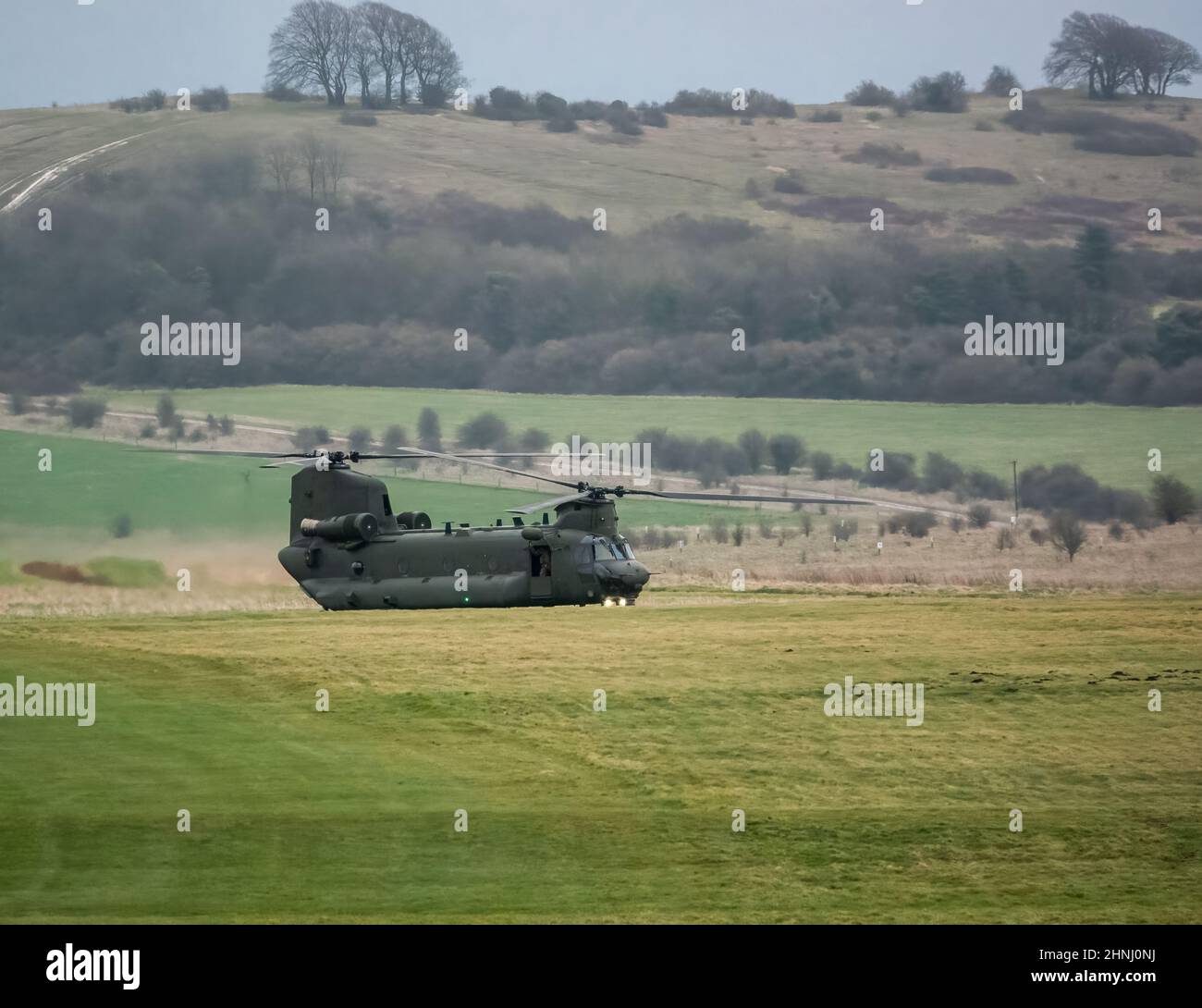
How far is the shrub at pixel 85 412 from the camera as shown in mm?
105500

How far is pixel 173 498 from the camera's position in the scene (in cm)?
8225

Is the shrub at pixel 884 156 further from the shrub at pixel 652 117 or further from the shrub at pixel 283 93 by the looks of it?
the shrub at pixel 283 93

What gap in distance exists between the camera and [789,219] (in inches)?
6181

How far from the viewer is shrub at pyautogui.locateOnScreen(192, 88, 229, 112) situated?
17125cm

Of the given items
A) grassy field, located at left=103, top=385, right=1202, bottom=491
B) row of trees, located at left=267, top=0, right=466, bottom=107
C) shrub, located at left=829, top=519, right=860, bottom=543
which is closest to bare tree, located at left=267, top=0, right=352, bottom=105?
row of trees, located at left=267, top=0, right=466, bottom=107

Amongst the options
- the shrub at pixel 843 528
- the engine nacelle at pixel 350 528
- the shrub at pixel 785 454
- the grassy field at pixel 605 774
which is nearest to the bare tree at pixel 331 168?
the shrub at pixel 785 454

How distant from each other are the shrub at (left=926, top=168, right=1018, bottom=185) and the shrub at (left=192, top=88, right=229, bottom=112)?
217 feet

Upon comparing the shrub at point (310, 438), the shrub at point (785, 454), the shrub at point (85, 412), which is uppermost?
the shrub at point (85, 412)

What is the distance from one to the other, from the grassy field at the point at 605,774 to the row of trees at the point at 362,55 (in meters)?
145

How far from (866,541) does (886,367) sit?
5162 centimetres

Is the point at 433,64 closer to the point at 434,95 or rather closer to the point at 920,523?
the point at 434,95

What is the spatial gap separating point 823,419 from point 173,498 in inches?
2027

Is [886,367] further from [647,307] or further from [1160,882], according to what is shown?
[1160,882]
